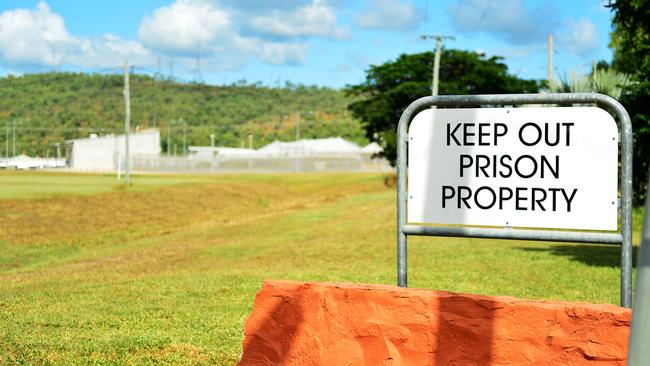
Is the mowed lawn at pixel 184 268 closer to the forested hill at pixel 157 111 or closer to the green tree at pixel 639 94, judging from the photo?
the green tree at pixel 639 94

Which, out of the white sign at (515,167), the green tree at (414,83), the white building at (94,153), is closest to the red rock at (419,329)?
the white sign at (515,167)

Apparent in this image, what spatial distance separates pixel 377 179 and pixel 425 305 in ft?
218

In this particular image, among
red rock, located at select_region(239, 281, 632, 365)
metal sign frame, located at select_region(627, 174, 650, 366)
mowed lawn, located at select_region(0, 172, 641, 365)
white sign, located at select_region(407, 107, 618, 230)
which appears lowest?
mowed lawn, located at select_region(0, 172, 641, 365)

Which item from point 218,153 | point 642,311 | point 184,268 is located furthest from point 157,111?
point 642,311

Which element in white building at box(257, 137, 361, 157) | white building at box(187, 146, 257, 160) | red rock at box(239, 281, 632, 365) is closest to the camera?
red rock at box(239, 281, 632, 365)

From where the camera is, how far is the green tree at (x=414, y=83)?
6362 cm

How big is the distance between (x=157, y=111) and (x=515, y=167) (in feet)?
528

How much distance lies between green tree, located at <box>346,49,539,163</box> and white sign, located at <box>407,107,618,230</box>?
5617 cm

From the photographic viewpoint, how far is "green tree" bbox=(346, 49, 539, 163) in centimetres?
6362

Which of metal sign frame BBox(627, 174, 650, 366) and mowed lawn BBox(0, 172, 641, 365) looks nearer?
metal sign frame BBox(627, 174, 650, 366)

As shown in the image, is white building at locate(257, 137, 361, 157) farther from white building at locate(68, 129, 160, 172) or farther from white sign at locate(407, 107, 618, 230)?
white sign at locate(407, 107, 618, 230)

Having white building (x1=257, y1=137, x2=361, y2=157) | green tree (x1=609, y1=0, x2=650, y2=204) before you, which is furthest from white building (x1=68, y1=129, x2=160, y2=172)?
green tree (x1=609, y1=0, x2=650, y2=204)

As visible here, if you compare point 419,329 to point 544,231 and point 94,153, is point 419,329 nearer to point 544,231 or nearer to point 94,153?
point 544,231

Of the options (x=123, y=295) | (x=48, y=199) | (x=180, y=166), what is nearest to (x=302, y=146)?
(x=180, y=166)
